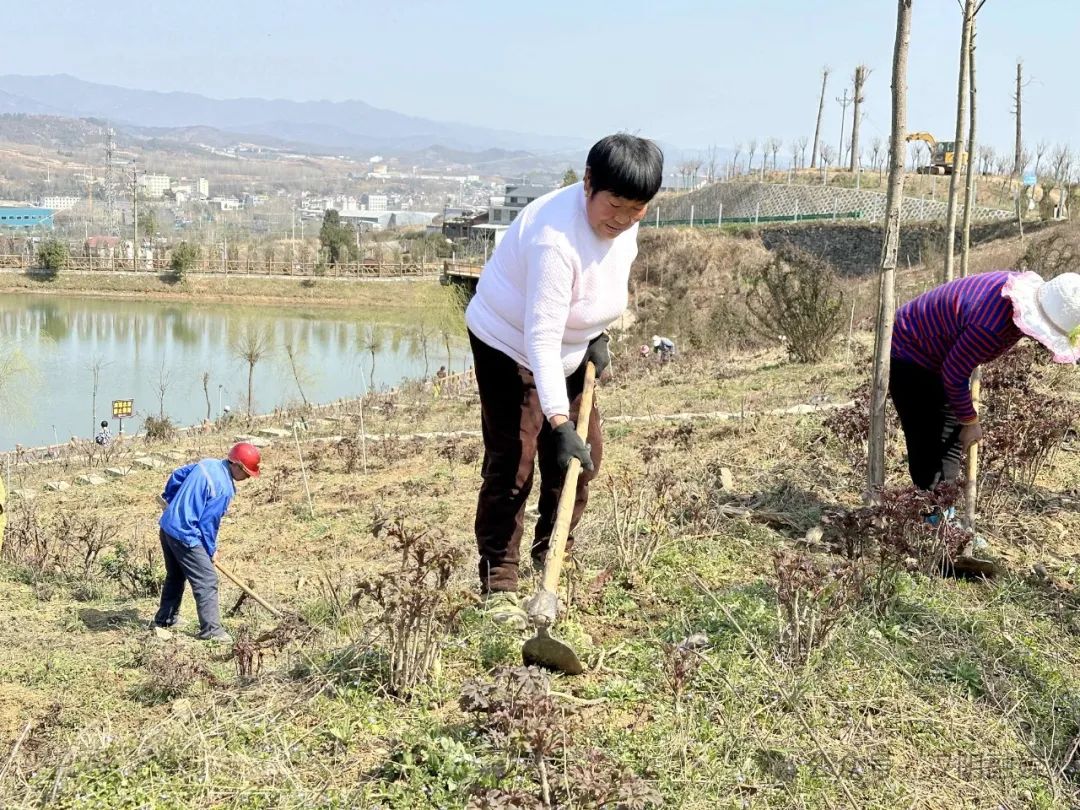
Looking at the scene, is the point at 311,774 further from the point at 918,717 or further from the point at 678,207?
the point at 678,207

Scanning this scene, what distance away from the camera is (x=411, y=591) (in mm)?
2789

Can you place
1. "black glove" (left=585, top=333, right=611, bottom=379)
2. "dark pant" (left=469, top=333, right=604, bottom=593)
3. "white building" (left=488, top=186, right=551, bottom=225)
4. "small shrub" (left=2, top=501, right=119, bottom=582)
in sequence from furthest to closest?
1. "white building" (left=488, top=186, right=551, bottom=225)
2. "small shrub" (left=2, top=501, right=119, bottom=582)
3. "black glove" (left=585, top=333, right=611, bottom=379)
4. "dark pant" (left=469, top=333, right=604, bottom=593)

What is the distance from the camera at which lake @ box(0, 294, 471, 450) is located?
22359 mm

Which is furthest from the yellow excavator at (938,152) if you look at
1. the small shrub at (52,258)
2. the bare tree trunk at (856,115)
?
the small shrub at (52,258)

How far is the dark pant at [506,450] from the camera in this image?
3303mm

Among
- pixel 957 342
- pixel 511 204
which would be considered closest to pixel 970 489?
pixel 957 342

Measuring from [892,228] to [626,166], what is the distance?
5.21 feet

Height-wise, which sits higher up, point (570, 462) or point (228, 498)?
point (570, 462)

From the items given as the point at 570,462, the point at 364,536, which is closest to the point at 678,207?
the point at 364,536

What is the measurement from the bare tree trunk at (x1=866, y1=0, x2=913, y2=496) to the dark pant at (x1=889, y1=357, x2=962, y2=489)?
0.32m

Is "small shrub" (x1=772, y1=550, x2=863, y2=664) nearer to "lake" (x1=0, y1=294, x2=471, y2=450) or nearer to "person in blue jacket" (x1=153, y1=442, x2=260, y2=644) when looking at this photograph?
"person in blue jacket" (x1=153, y1=442, x2=260, y2=644)

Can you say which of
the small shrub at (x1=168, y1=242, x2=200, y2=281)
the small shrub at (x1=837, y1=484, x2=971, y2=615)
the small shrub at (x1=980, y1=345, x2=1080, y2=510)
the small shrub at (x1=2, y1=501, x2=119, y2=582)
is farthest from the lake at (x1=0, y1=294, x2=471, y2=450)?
the small shrub at (x1=837, y1=484, x2=971, y2=615)

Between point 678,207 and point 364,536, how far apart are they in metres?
54.8

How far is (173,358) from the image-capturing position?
30156mm
